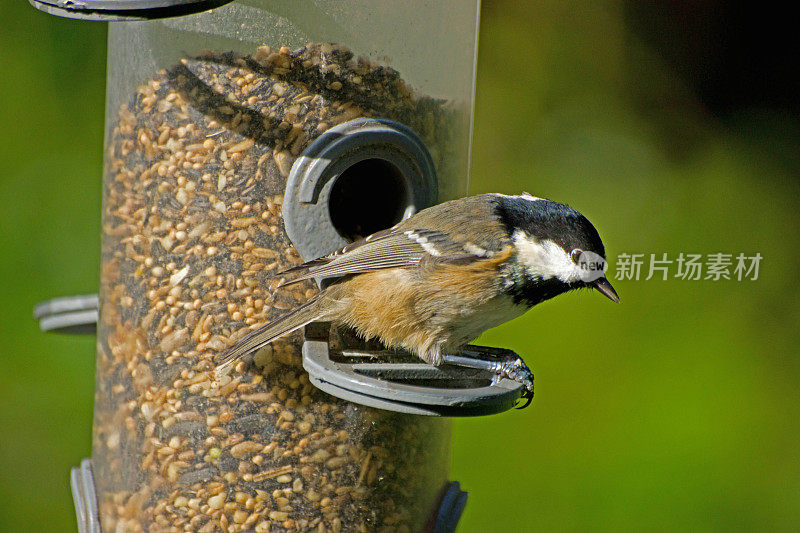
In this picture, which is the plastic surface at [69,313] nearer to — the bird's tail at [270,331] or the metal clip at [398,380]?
the bird's tail at [270,331]

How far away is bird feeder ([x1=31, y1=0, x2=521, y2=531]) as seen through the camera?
8.63 feet

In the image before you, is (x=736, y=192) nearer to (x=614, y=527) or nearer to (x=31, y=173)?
(x=614, y=527)

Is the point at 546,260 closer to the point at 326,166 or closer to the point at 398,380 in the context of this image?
the point at 398,380

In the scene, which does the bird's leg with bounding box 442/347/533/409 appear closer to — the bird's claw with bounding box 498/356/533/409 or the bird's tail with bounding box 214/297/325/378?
the bird's claw with bounding box 498/356/533/409

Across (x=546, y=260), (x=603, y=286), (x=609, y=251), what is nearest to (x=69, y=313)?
(x=546, y=260)

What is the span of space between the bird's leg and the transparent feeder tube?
319 mm

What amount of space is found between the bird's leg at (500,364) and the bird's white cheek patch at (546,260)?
1.16 feet

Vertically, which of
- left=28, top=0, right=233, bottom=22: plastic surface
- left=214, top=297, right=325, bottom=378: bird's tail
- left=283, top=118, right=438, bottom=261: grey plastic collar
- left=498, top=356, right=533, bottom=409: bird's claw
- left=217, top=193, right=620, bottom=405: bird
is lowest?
left=498, top=356, right=533, bottom=409: bird's claw

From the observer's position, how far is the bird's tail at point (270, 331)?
8.54 feet

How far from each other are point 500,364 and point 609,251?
63.8 inches

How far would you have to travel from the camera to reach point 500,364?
290 centimetres

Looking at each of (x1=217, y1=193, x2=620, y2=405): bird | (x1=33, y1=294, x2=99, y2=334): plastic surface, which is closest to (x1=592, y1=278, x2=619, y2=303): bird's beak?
(x1=217, y1=193, x2=620, y2=405): bird

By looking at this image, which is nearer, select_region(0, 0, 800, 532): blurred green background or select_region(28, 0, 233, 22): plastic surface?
select_region(28, 0, 233, 22): plastic surface

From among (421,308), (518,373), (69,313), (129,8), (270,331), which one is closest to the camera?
(129,8)
